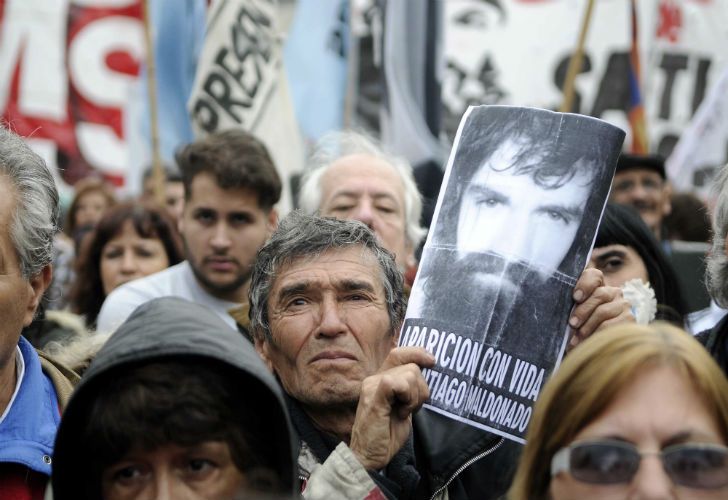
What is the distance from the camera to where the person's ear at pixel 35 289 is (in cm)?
325

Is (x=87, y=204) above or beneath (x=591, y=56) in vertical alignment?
beneath

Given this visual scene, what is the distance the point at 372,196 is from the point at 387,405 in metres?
2.29

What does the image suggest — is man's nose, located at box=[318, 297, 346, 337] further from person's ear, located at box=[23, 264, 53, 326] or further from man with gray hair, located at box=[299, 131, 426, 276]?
man with gray hair, located at box=[299, 131, 426, 276]

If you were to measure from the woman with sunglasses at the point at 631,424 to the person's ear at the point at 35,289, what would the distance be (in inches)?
52.0

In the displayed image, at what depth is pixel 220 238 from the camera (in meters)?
5.51

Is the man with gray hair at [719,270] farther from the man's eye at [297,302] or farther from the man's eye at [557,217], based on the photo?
the man's eye at [297,302]

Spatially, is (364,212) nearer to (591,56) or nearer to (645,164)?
(645,164)

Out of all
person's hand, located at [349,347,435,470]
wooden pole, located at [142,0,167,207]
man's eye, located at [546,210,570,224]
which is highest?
man's eye, located at [546,210,570,224]

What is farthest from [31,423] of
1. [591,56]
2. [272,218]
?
[591,56]

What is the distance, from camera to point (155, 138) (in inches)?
A: 315

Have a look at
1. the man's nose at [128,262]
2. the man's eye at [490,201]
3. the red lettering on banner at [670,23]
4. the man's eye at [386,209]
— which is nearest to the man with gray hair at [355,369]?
the man's eye at [490,201]

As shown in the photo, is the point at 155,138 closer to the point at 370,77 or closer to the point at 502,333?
the point at 370,77

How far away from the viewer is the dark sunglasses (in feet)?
7.71

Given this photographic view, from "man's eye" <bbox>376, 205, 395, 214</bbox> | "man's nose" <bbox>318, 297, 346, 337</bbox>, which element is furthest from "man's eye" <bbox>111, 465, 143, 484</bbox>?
"man's eye" <bbox>376, 205, 395, 214</bbox>
